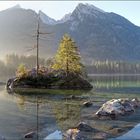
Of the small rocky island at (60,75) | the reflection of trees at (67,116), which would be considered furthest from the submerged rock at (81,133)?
the small rocky island at (60,75)

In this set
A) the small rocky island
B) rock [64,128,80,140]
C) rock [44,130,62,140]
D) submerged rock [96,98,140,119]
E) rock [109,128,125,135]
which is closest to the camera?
rock [64,128,80,140]

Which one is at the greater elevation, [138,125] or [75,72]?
[75,72]

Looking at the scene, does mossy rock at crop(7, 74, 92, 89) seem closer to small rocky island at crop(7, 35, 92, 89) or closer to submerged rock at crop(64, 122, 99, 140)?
small rocky island at crop(7, 35, 92, 89)

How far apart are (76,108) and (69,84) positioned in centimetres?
4049

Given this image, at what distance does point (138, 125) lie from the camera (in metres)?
27.8

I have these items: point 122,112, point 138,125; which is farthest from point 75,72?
point 138,125

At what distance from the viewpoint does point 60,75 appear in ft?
269

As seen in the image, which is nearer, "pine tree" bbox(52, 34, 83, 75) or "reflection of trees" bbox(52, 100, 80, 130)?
"reflection of trees" bbox(52, 100, 80, 130)

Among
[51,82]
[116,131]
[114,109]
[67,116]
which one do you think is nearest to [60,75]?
[51,82]

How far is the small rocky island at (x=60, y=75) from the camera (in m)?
79.9

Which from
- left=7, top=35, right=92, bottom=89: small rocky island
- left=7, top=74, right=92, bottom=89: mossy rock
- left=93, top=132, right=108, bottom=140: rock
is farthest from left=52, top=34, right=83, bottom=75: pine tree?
left=93, top=132, right=108, bottom=140: rock

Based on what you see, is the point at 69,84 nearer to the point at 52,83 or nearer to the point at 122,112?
the point at 52,83

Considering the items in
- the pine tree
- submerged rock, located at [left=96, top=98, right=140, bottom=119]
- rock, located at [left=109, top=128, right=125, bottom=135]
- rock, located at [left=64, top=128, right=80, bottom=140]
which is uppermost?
the pine tree

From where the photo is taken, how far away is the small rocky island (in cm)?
7994
